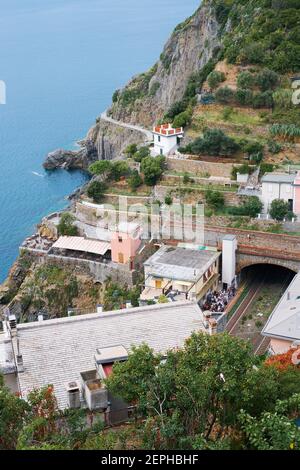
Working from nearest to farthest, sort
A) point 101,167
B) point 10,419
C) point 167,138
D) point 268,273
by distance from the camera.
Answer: point 10,419
point 268,273
point 101,167
point 167,138

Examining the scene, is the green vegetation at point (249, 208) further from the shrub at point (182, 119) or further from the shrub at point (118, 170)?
the shrub at point (182, 119)

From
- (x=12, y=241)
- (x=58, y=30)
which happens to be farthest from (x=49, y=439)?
(x=58, y=30)

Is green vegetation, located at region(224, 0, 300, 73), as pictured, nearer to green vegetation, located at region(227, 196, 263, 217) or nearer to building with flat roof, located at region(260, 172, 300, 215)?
building with flat roof, located at region(260, 172, 300, 215)

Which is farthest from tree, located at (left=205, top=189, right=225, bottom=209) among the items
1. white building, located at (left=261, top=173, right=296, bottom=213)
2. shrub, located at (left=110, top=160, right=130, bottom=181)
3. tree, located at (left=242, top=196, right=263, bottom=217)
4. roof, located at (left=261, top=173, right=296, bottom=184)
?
shrub, located at (left=110, top=160, right=130, bottom=181)

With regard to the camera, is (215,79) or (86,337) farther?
(215,79)

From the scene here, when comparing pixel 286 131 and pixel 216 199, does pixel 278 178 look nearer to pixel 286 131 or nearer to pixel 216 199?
pixel 216 199

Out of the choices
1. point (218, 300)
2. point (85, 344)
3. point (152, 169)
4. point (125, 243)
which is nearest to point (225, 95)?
point (152, 169)

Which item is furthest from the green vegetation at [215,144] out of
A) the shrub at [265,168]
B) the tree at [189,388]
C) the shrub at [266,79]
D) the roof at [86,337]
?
the tree at [189,388]
